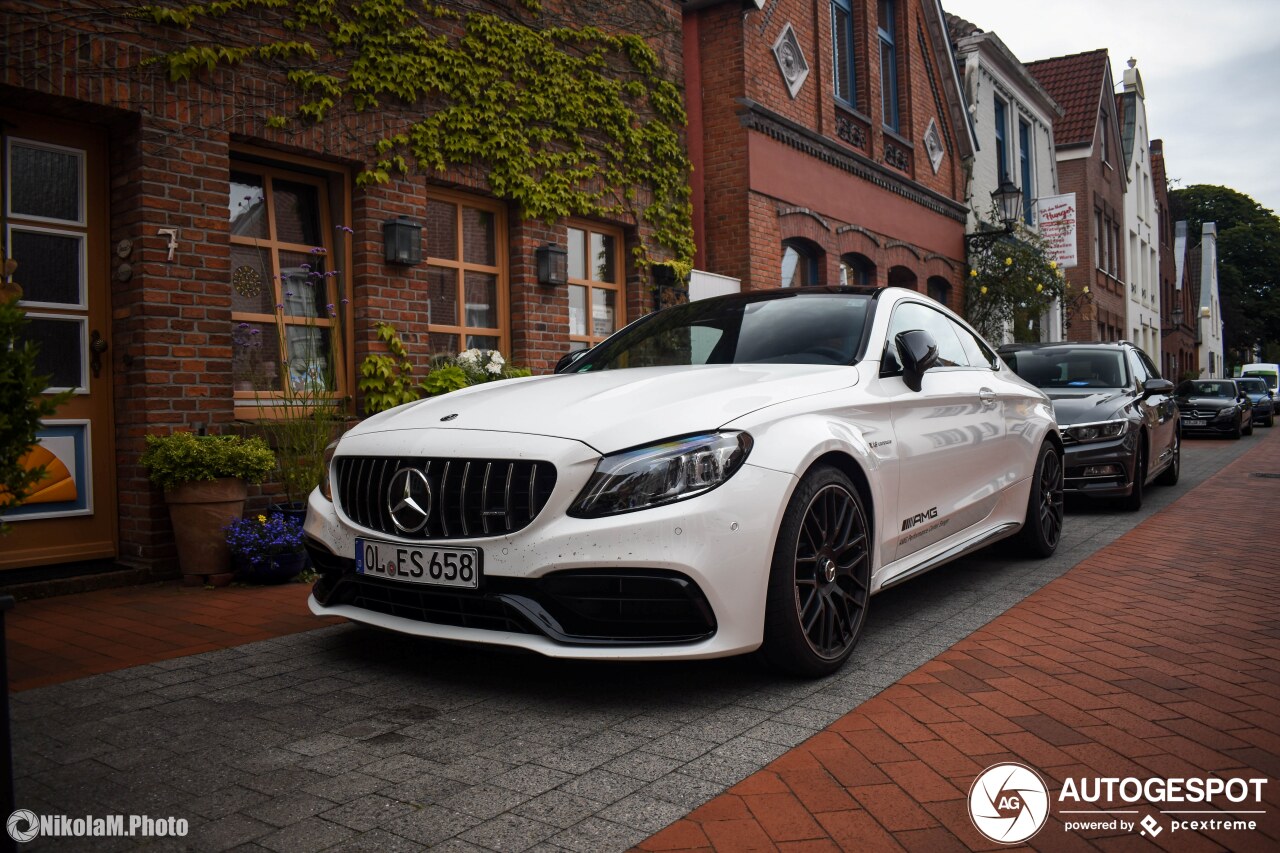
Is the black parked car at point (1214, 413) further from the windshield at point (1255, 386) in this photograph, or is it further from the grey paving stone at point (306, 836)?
the grey paving stone at point (306, 836)

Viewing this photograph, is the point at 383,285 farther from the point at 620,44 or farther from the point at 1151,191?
the point at 1151,191

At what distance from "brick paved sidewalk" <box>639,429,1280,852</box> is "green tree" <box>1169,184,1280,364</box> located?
70.7 m

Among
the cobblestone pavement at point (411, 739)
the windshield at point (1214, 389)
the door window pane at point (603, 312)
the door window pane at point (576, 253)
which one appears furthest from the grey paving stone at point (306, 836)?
the windshield at point (1214, 389)

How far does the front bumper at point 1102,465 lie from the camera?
336 inches

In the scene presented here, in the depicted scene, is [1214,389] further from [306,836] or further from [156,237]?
[306,836]

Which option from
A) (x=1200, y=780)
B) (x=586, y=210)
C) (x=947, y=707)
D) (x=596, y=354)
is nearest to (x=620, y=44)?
(x=586, y=210)

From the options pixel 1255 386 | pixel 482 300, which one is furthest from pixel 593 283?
pixel 1255 386

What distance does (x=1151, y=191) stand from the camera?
136 feet

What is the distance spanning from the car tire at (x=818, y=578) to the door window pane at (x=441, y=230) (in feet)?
16.6

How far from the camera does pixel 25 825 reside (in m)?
2.44

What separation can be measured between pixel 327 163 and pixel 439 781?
5.51 metres

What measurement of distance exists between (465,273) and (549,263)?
29.4 inches

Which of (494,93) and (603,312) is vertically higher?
(494,93)

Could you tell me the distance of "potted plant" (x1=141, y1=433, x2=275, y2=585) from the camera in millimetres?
5590
